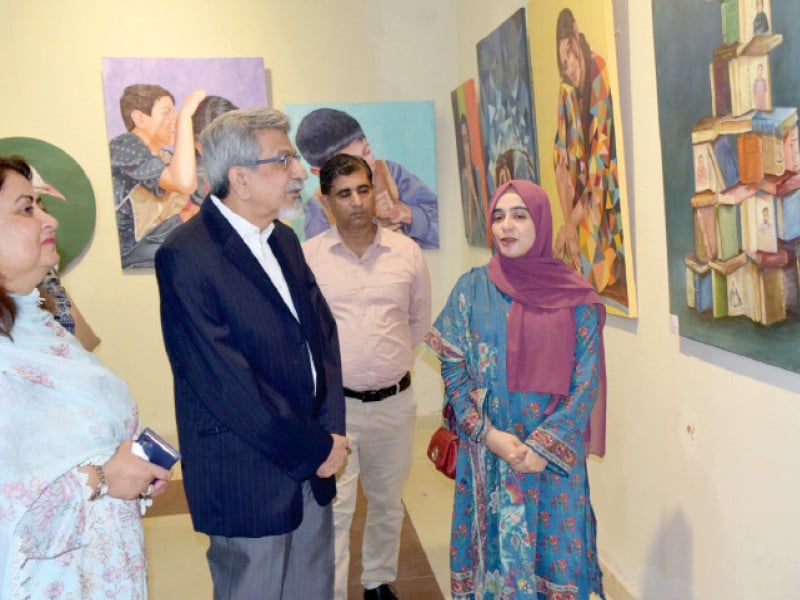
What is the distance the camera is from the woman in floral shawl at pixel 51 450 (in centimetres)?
143

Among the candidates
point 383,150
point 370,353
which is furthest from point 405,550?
point 383,150

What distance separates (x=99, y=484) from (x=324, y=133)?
3812mm

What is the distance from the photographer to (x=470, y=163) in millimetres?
4602

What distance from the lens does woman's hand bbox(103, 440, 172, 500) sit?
1560 mm

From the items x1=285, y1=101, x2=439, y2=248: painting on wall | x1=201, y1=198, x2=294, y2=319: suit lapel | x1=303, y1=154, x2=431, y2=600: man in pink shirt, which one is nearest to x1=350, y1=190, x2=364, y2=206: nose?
x1=303, y1=154, x2=431, y2=600: man in pink shirt

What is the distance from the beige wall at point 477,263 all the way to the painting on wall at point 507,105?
30cm

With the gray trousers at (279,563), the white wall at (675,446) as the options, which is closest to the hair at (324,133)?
the white wall at (675,446)

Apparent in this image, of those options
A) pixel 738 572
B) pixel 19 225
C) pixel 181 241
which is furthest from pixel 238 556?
pixel 738 572

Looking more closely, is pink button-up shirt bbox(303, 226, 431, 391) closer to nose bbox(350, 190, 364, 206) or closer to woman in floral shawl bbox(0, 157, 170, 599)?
nose bbox(350, 190, 364, 206)

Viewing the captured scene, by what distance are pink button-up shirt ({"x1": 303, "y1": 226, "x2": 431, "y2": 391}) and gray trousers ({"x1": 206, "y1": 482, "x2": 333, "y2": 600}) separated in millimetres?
833

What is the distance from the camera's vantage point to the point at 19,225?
1.53m

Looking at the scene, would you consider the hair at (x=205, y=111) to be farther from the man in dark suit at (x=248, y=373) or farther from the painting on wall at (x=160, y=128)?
the man in dark suit at (x=248, y=373)

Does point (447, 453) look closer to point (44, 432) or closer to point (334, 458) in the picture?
point (334, 458)

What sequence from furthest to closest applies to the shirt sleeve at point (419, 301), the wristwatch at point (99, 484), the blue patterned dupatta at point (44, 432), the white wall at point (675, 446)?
the shirt sleeve at point (419, 301) < the white wall at point (675, 446) < the wristwatch at point (99, 484) < the blue patterned dupatta at point (44, 432)
